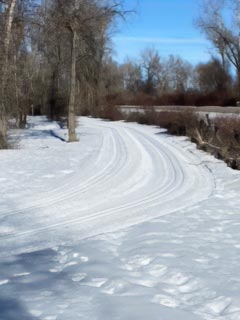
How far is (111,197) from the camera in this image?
33.7ft

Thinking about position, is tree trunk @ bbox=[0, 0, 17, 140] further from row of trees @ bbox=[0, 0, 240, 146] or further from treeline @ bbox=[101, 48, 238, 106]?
treeline @ bbox=[101, 48, 238, 106]

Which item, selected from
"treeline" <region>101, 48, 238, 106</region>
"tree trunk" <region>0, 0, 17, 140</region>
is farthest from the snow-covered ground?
"treeline" <region>101, 48, 238, 106</region>

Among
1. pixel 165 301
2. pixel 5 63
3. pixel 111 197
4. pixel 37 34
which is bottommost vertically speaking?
pixel 165 301

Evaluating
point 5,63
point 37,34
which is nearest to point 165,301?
point 5,63

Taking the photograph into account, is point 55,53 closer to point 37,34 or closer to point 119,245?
point 37,34

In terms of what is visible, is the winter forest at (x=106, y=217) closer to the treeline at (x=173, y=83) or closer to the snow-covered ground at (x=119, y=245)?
the snow-covered ground at (x=119, y=245)

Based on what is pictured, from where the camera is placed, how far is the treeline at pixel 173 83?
2886 inches

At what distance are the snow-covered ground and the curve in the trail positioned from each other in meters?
0.02

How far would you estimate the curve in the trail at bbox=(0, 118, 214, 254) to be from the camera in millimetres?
7816

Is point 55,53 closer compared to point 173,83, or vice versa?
point 55,53

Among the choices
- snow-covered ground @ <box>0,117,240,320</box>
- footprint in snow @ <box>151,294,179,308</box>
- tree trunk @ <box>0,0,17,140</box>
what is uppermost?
tree trunk @ <box>0,0,17,140</box>

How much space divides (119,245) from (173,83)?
113540mm

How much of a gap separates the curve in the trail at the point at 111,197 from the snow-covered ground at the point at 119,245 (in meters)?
0.02

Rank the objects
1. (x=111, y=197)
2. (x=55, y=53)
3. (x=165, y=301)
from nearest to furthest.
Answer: (x=165, y=301)
(x=111, y=197)
(x=55, y=53)
